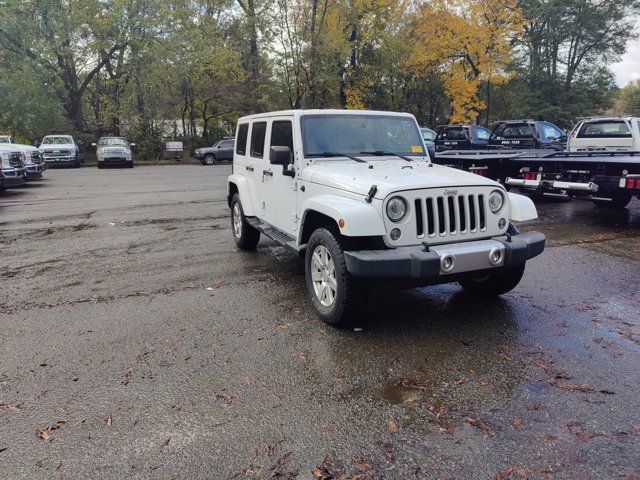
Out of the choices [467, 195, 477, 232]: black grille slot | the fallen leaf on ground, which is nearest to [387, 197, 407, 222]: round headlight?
[467, 195, 477, 232]: black grille slot

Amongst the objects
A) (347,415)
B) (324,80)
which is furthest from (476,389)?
(324,80)

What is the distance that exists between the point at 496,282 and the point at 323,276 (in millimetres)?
1832

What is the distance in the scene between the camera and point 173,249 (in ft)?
24.1

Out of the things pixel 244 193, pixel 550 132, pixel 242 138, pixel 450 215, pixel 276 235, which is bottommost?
pixel 276 235

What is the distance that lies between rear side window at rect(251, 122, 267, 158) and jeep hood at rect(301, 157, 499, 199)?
1.37 meters

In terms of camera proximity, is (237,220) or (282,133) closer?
(282,133)

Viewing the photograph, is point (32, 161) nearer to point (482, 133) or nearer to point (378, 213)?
point (482, 133)

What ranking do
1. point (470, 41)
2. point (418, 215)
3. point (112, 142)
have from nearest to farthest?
point (418, 215) → point (470, 41) → point (112, 142)

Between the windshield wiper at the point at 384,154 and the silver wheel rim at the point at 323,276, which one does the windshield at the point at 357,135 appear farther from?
the silver wheel rim at the point at 323,276

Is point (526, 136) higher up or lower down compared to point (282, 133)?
higher up

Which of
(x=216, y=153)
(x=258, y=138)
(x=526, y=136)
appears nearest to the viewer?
(x=258, y=138)

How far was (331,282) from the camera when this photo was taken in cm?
431

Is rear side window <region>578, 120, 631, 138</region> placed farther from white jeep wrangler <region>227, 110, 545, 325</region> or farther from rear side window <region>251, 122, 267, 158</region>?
rear side window <region>251, 122, 267, 158</region>

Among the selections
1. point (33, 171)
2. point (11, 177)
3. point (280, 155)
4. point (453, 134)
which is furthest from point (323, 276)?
point (33, 171)
